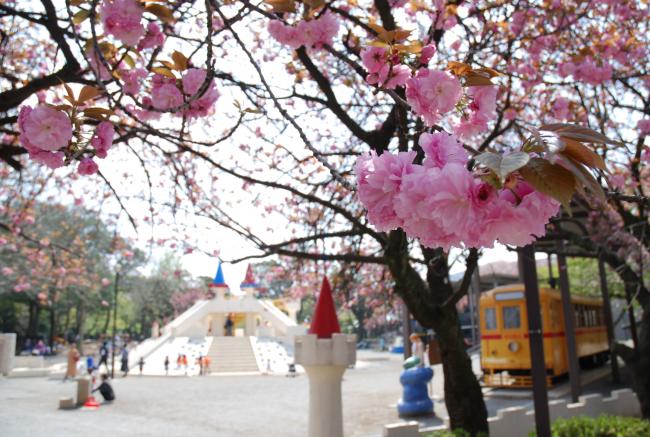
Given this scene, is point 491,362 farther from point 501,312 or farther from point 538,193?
point 538,193

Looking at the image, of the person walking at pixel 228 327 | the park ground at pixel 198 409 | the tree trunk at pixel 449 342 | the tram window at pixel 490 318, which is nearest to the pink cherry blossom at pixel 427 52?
the tree trunk at pixel 449 342

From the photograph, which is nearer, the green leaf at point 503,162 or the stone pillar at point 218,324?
the green leaf at point 503,162

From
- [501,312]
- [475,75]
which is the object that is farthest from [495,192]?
[501,312]

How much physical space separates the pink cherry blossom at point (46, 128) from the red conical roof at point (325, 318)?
4.42 metres

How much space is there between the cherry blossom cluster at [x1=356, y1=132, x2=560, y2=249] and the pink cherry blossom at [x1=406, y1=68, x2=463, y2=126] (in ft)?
2.23

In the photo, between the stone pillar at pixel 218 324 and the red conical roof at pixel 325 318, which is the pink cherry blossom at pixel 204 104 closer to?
the red conical roof at pixel 325 318

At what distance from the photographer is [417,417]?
11.3 meters

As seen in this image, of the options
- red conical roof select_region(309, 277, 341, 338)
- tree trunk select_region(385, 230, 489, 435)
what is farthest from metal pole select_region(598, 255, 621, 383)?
red conical roof select_region(309, 277, 341, 338)

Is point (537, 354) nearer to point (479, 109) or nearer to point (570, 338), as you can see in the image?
point (479, 109)

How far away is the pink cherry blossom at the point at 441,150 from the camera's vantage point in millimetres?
1311

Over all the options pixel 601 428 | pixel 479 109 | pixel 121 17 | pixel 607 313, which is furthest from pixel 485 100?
pixel 607 313

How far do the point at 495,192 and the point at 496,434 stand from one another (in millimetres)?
7005

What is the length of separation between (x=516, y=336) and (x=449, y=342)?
30.4 ft

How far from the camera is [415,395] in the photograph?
1153 centimetres
